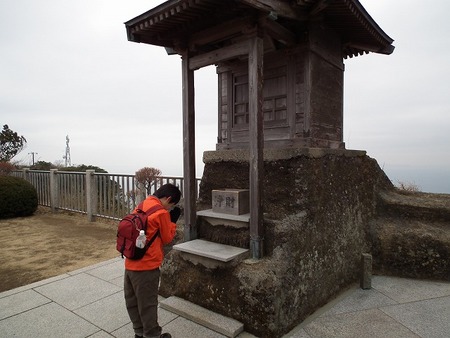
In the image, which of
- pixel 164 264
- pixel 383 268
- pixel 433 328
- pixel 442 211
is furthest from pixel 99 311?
pixel 442 211

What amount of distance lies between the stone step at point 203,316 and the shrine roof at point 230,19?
354cm

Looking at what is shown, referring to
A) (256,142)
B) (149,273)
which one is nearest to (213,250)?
(149,273)

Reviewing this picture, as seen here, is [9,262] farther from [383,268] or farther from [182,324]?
[383,268]

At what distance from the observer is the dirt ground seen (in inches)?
198

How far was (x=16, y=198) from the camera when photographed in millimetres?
9859

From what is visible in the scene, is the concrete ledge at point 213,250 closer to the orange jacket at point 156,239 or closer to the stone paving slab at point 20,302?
the orange jacket at point 156,239

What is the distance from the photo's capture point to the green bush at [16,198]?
9633 mm

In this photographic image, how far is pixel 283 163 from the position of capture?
12.7ft

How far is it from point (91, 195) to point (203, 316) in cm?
747

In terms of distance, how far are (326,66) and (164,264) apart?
4156mm

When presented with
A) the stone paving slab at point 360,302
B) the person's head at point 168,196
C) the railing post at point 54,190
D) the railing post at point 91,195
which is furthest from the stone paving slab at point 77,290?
the railing post at point 54,190

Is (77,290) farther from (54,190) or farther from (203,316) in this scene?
(54,190)

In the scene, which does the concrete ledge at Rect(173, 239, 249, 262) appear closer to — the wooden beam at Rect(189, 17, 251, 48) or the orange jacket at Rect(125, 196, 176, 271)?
the orange jacket at Rect(125, 196, 176, 271)

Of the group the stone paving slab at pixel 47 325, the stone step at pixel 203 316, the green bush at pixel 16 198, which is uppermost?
the green bush at pixel 16 198
